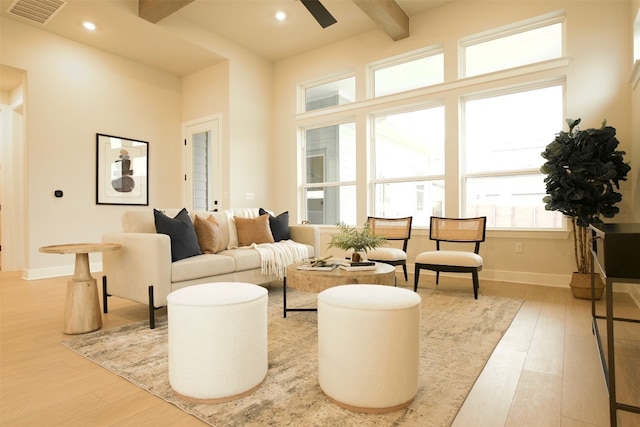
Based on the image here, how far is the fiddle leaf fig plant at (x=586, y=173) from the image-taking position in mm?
3238

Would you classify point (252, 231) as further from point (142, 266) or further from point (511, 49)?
point (511, 49)

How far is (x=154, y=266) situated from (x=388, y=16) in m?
3.95

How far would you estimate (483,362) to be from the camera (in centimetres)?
197

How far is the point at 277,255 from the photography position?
11.9 ft

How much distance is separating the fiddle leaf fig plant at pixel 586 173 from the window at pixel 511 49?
1264mm

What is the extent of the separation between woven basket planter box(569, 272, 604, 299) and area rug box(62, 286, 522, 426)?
0.75 m

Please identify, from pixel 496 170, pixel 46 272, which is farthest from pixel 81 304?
pixel 496 170

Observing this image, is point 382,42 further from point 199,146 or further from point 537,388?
point 537,388

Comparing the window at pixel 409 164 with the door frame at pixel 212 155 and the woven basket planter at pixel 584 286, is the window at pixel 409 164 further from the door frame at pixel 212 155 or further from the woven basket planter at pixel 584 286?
the door frame at pixel 212 155

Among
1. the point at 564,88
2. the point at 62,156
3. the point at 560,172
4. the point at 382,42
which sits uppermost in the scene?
the point at 382,42

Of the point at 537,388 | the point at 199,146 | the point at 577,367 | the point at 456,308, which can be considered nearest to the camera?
the point at 537,388

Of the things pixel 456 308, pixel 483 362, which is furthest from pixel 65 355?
pixel 456 308

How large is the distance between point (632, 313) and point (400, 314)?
104 inches

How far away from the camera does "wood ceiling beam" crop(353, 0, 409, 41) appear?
13.7 feet
